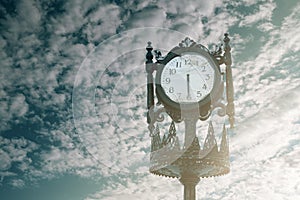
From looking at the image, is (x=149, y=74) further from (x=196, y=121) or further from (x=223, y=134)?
(x=223, y=134)

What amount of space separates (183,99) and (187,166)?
75.9 inches

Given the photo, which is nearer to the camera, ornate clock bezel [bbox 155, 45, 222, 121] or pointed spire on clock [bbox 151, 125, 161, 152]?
ornate clock bezel [bbox 155, 45, 222, 121]

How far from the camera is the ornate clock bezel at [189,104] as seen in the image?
1331 centimetres

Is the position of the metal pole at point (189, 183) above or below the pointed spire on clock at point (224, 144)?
below

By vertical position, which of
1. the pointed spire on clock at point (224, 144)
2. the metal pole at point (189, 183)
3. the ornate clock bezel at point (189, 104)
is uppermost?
the ornate clock bezel at point (189, 104)

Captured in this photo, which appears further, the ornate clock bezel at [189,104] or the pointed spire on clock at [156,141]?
the pointed spire on clock at [156,141]

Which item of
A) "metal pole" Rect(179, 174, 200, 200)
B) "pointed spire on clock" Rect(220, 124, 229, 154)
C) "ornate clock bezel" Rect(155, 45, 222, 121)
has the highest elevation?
"ornate clock bezel" Rect(155, 45, 222, 121)

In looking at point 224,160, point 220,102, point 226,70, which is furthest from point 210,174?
point 226,70

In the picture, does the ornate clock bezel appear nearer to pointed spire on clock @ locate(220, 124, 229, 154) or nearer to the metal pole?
pointed spire on clock @ locate(220, 124, 229, 154)

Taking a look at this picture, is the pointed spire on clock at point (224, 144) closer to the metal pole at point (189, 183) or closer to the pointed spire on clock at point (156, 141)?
the metal pole at point (189, 183)

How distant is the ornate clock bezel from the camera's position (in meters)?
13.3

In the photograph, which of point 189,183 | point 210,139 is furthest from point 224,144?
point 189,183

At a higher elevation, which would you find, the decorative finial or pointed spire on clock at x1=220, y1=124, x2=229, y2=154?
the decorative finial

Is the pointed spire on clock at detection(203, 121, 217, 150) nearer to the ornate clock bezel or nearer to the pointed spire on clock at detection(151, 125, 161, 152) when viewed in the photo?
the ornate clock bezel
